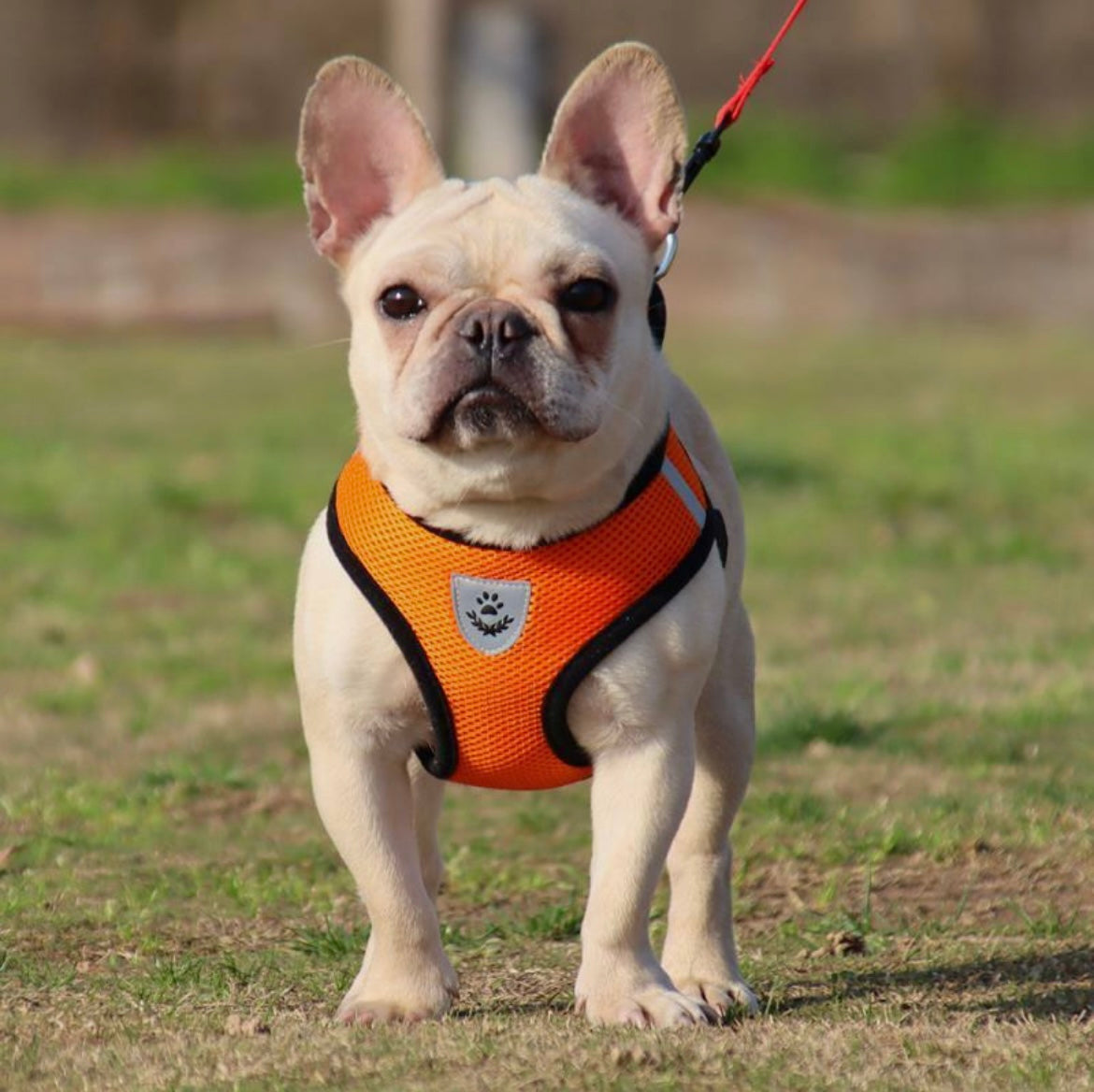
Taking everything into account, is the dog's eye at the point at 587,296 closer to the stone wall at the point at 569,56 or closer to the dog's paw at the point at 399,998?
the dog's paw at the point at 399,998

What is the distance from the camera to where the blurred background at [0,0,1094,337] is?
17.3m

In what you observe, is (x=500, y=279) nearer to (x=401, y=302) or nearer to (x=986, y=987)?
(x=401, y=302)

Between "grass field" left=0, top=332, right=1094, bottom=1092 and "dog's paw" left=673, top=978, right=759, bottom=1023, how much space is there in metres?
0.04

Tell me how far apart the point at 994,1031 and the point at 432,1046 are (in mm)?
984

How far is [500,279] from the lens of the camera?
409 centimetres

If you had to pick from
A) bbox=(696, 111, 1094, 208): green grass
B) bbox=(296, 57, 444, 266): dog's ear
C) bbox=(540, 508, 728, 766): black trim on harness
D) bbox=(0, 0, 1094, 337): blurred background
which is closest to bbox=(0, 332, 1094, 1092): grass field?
bbox=(540, 508, 728, 766): black trim on harness

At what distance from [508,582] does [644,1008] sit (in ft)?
2.58

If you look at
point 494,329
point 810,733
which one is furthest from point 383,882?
point 810,733

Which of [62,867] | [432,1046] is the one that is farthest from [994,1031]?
[62,867]

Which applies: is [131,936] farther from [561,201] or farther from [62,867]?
[561,201]

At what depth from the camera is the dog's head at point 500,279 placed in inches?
156

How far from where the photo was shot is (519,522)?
4145mm

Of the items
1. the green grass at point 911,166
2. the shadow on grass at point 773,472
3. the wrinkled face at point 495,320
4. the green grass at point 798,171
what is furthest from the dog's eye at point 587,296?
the green grass at point 911,166

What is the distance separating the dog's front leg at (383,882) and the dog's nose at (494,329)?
764 millimetres
